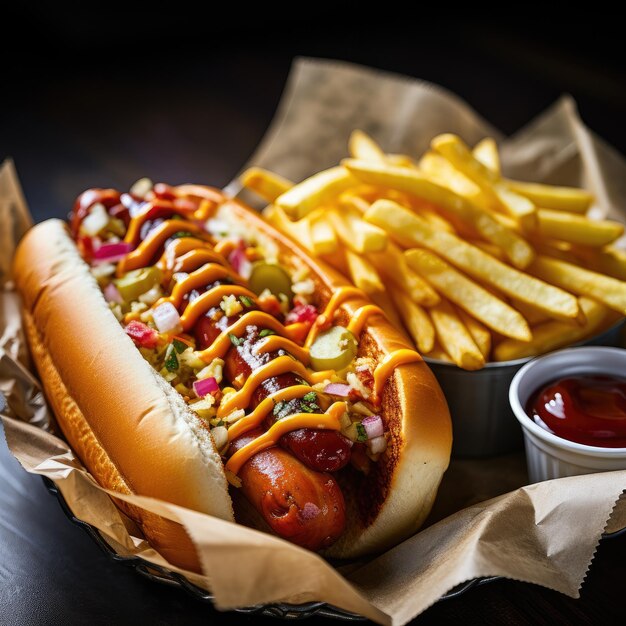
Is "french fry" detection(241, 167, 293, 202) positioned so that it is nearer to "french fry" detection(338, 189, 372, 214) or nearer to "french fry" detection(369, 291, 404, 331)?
"french fry" detection(338, 189, 372, 214)

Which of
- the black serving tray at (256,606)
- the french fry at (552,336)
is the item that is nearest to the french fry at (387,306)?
the french fry at (552,336)

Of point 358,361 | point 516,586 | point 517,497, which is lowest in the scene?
point 516,586

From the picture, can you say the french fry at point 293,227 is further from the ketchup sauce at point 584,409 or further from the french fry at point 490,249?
the ketchup sauce at point 584,409

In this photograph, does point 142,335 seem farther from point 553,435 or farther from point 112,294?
point 553,435

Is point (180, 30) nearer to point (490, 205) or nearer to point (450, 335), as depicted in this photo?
point (490, 205)

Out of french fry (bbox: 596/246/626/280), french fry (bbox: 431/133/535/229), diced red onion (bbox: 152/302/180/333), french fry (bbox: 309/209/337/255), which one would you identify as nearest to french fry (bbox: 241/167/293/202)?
french fry (bbox: 309/209/337/255)

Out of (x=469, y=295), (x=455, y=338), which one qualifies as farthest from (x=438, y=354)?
(x=469, y=295)

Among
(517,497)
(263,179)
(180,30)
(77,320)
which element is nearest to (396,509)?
(517,497)
